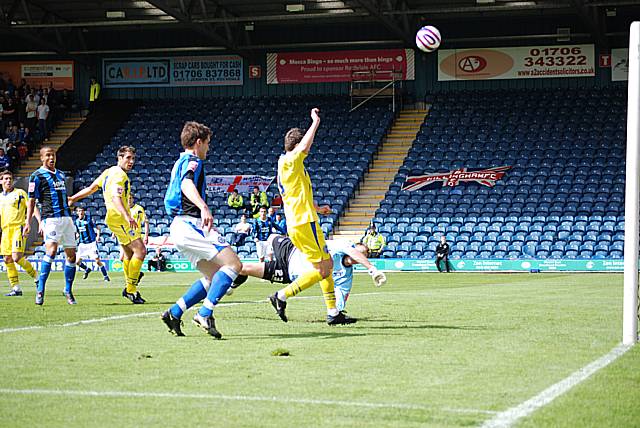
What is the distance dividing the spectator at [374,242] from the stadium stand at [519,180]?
580 mm

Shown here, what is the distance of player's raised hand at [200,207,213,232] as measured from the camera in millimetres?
8578

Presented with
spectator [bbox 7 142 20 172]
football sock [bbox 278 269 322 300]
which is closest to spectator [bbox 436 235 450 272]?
spectator [bbox 7 142 20 172]

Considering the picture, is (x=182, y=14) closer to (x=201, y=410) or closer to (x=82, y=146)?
(x=82, y=146)

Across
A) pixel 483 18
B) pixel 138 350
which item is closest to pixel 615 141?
pixel 483 18

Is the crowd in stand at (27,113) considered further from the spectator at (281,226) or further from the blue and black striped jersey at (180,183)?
the blue and black striped jersey at (180,183)

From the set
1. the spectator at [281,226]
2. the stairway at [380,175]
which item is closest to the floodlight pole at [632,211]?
the spectator at [281,226]

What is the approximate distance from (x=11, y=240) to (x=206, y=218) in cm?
1038

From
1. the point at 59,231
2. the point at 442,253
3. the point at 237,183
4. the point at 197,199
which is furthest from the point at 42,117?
the point at 197,199

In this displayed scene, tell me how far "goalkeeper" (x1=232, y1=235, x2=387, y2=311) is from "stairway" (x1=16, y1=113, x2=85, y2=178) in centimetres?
2974

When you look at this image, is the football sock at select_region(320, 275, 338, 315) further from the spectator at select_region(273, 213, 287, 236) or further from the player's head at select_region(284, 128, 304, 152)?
the spectator at select_region(273, 213, 287, 236)

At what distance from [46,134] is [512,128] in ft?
68.3

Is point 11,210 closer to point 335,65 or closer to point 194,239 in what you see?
point 194,239

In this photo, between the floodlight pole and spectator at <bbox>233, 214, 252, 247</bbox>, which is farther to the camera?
spectator at <bbox>233, 214, 252, 247</bbox>

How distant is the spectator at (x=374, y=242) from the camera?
31.3 metres
